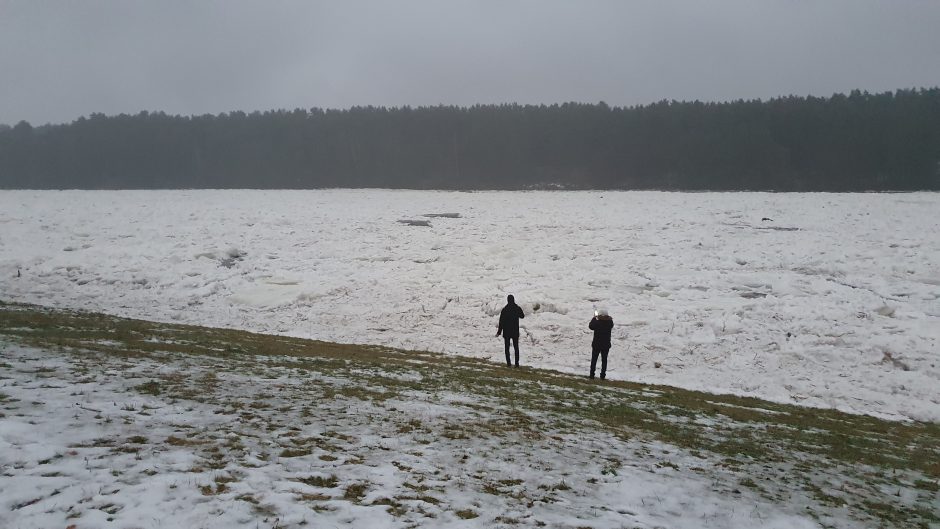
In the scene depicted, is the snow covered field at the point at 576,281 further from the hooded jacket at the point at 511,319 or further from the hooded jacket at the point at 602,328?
the hooded jacket at the point at 511,319

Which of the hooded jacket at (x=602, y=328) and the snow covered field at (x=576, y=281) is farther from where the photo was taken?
the snow covered field at (x=576, y=281)

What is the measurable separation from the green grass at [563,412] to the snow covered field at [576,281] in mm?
3447

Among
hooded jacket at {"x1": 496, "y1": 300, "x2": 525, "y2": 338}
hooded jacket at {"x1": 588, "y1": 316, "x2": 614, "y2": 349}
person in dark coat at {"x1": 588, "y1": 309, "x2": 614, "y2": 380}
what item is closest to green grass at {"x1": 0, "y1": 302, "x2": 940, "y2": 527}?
person in dark coat at {"x1": 588, "y1": 309, "x2": 614, "y2": 380}

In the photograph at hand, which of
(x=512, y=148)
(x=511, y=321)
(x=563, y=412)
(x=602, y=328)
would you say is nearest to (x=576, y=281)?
(x=511, y=321)

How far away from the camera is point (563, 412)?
10.4m

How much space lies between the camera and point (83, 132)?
93062mm

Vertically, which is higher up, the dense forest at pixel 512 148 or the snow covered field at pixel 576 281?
the dense forest at pixel 512 148

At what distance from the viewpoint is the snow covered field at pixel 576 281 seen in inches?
715

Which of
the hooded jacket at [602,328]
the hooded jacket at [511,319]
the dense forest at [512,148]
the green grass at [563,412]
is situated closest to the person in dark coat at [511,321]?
the hooded jacket at [511,319]

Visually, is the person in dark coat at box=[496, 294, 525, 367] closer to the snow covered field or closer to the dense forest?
the snow covered field

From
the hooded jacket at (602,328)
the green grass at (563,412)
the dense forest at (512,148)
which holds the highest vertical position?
the dense forest at (512,148)

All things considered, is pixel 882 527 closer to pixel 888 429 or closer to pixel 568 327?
pixel 888 429

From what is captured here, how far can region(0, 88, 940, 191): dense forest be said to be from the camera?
67000 mm

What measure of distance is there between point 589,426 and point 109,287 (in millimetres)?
27387
